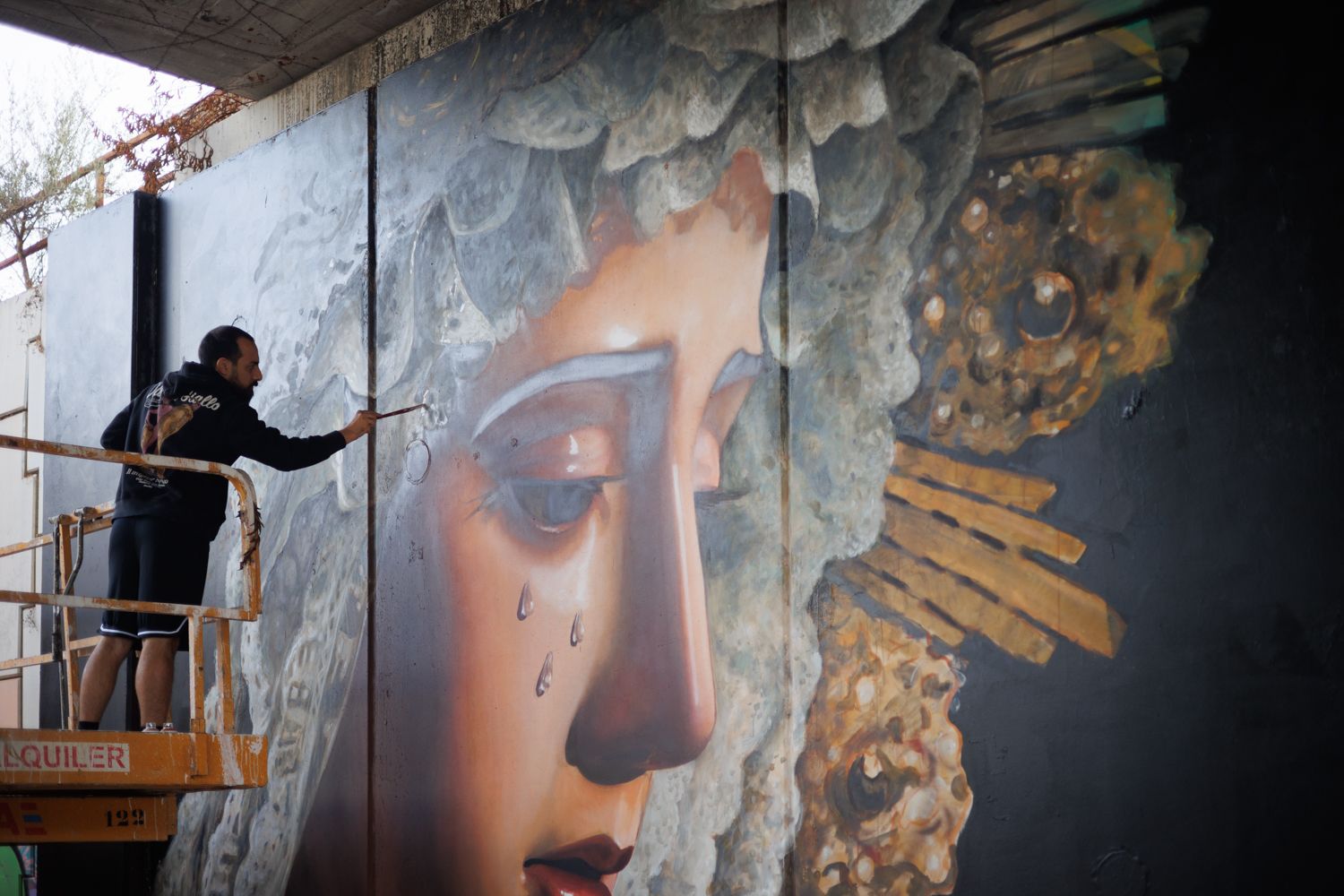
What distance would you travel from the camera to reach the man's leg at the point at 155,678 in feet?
18.9

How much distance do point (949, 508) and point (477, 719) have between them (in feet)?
9.02

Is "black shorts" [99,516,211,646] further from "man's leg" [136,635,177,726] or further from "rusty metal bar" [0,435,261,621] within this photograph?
"rusty metal bar" [0,435,261,621]

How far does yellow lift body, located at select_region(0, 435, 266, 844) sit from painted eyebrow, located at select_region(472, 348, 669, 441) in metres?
1.44

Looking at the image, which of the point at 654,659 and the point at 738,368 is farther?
the point at 654,659

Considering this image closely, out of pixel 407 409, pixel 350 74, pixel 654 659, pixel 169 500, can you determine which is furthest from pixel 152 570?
pixel 350 74

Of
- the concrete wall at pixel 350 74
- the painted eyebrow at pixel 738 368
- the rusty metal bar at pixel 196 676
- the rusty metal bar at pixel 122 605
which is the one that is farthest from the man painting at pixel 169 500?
the concrete wall at pixel 350 74

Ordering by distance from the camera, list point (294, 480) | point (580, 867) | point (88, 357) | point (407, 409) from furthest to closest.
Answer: point (88, 357) → point (294, 480) → point (407, 409) → point (580, 867)

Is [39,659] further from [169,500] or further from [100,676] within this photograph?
[169,500]

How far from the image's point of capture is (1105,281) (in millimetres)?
4738

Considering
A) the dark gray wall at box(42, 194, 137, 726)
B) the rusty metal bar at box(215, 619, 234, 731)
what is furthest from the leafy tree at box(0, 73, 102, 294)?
the rusty metal bar at box(215, 619, 234, 731)

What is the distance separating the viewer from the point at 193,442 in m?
6.39

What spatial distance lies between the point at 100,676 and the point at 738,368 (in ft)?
9.54

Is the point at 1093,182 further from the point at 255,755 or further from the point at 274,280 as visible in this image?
the point at 274,280

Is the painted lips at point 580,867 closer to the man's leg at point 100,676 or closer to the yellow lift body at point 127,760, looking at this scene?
the yellow lift body at point 127,760
